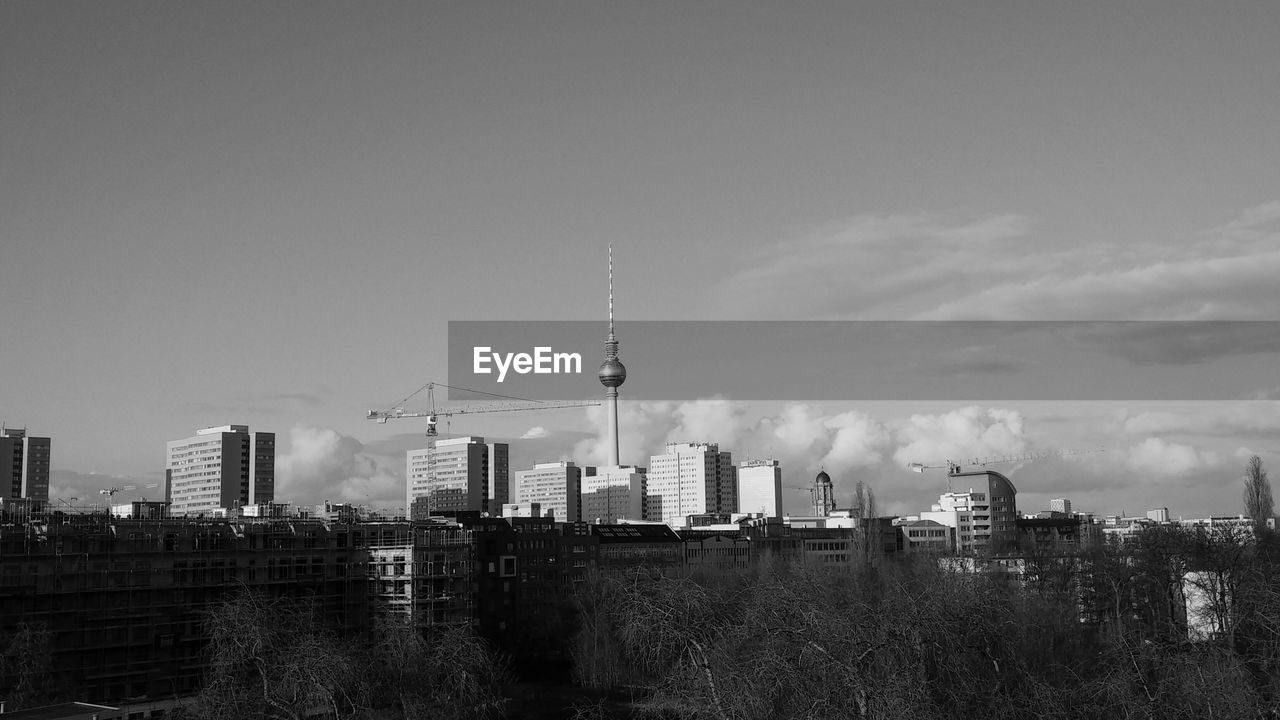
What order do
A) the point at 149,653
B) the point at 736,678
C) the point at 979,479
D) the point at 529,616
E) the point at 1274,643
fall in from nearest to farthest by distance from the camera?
1. the point at 736,678
2. the point at 1274,643
3. the point at 149,653
4. the point at 529,616
5. the point at 979,479

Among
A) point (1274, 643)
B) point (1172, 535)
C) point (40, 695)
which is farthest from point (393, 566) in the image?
point (1274, 643)

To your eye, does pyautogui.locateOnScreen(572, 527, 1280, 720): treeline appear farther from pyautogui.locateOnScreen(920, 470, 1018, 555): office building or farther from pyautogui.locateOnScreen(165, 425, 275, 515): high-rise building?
pyautogui.locateOnScreen(165, 425, 275, 515): high-rise building

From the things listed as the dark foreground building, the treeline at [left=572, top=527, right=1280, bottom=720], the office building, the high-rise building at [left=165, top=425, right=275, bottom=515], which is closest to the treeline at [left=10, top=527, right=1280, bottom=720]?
the treeline at [left=572, top=527, right=1280, bottom=720]

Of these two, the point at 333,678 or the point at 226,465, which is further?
the point at 226,465

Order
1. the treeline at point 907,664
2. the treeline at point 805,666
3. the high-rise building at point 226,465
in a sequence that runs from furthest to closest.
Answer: the high-rise building at point 226,465, the treeline at point 805,666, the treeline at point 907,664

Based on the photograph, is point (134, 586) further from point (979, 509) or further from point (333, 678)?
point (979, 509)

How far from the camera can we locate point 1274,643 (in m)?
28.6

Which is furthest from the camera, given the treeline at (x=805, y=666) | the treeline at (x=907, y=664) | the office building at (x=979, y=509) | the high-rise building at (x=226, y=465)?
the high-rise building at (x=226, y=465)

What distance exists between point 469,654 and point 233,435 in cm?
16991

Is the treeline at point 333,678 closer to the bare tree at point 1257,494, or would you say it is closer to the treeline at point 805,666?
the treeline at point 805,666

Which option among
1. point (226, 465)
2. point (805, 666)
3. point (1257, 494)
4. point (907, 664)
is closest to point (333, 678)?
point (805, 666)

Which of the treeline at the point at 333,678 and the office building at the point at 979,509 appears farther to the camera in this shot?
the office building at the point at 979,509

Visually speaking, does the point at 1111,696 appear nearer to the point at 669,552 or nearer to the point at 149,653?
the point at 149,653

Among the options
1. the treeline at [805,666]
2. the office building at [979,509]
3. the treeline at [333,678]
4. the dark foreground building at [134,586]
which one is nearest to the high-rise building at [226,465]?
the office building at [979,509]
